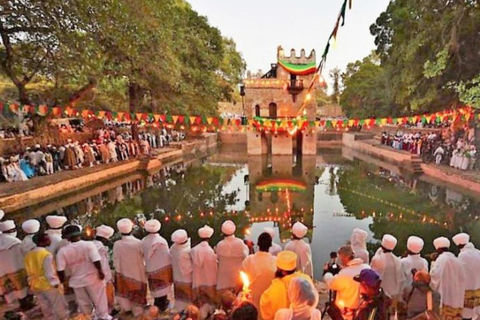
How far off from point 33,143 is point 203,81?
826cm

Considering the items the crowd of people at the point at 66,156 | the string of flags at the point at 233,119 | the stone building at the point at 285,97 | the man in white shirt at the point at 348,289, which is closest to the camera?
the man in white shirt at the point at 348,289

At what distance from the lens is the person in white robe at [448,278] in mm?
3412

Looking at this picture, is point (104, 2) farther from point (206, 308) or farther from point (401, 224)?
point (401, 224)

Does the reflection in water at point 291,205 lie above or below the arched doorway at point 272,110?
below

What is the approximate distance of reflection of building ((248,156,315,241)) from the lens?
10.7 m

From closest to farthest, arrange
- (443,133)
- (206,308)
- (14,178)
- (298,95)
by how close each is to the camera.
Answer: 1. (206,308)
2. (14,178)
3. (443,133)
4. (298,95)

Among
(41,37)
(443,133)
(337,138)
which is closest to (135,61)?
(41,37)

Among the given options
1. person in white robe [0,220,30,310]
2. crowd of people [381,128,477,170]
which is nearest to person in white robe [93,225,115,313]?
person in white robe [0,220,30,310]

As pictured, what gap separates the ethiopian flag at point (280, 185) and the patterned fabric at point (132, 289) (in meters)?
11.2

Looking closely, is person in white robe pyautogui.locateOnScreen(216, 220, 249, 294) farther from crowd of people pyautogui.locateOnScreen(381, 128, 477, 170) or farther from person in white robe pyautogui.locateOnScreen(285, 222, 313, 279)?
crowd of people pyautogui.locateOnScreen(381, 128, 477, 170)

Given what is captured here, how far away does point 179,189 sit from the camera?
14.6 meters

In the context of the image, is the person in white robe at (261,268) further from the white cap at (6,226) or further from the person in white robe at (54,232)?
the white cap at (6,226)

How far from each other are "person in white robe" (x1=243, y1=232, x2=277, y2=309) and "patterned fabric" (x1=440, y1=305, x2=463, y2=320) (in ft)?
6.34

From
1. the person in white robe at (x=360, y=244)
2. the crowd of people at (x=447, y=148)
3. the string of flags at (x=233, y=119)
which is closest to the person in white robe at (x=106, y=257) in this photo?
the person in white robe at (x=360, y=244)
